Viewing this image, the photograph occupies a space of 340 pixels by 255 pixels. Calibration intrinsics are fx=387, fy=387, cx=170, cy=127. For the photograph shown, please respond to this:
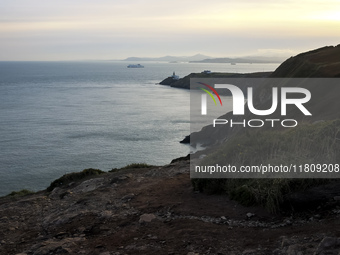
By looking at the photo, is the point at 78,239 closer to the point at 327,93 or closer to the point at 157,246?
the point at 157,246

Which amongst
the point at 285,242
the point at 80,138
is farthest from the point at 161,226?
the point at 80,138

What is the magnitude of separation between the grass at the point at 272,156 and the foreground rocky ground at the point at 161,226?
351 millimetres

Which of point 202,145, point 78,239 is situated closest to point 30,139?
point 202,145

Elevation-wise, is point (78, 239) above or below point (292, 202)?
below

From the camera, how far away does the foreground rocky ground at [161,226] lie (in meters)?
7.83

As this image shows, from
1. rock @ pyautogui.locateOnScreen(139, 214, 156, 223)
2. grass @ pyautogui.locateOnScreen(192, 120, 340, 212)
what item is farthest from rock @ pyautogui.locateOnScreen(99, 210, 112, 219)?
grass @ pyautogui.locateOnScreen(192, 120, 340, 212)

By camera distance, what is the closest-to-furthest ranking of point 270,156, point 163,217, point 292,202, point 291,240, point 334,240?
1. point 334,240
2. point 291,240
3. point 292,202
4. point 163,217
5. point 270,156

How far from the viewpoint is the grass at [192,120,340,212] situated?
9.55 metres

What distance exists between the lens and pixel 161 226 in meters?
9.34

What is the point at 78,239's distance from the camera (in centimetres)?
920

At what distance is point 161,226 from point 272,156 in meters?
4.15

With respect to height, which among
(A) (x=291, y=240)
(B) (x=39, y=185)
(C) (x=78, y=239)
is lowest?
(B) (x=39, y=185)

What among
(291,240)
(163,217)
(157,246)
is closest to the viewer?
(291,240)

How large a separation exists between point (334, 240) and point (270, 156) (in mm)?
4733
